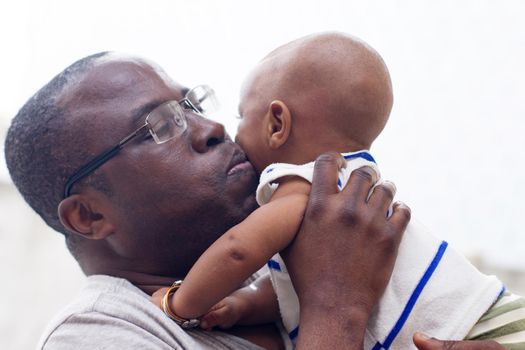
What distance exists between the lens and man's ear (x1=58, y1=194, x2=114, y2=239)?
1.41m

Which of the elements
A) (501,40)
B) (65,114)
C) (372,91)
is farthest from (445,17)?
(65,114)

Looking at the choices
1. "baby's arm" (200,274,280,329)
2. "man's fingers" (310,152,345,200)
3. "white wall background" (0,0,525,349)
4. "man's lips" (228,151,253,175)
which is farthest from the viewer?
"white wall background" (0,0,525,349)

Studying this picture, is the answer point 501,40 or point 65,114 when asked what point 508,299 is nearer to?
point 65,114

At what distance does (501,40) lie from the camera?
244cm

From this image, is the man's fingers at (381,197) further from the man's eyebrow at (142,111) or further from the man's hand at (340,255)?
the man's eyebrow at (142,111)

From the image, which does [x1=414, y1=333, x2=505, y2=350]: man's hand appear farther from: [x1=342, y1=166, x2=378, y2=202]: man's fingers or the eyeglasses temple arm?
the eyeglasses temple arm

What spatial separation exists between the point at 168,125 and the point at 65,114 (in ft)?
0.80

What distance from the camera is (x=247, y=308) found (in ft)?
4.44

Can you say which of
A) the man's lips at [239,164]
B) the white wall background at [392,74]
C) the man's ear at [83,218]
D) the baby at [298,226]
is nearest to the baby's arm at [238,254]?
the baby at [298,226]

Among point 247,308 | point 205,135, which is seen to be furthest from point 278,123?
point 247,308

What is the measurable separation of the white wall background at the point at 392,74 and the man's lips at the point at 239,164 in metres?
0.84

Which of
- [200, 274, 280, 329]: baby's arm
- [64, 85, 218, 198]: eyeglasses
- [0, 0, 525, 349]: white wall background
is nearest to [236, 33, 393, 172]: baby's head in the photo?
[64, 85, 218, 198]: eyeglasses

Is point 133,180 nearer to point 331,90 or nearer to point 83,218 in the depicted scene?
point 83,218

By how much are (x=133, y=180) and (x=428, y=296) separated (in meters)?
0.72
